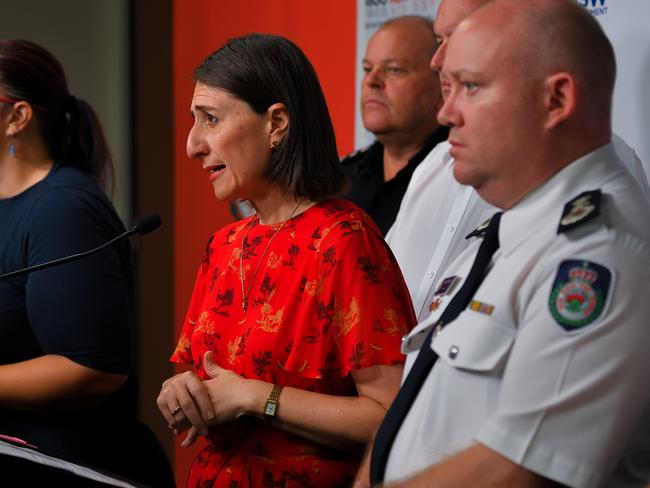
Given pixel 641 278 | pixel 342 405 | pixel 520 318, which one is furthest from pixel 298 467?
pixel 641 278

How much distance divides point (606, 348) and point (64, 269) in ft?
4.27

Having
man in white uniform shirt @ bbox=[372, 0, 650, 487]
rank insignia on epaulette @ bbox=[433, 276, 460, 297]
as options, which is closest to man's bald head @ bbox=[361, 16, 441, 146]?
rank insignia on epaulette @ bbox=[433, 276, 460, 297]

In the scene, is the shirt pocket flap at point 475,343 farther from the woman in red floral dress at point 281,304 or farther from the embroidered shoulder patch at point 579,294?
the woman in red floral dress at point 281,304

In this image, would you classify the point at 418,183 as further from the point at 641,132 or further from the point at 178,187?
the point at 178,187

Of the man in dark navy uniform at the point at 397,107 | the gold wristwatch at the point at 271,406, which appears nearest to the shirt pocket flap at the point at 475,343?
the gold wristwatch at the point at 271,406

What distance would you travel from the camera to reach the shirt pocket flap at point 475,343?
1177 mm

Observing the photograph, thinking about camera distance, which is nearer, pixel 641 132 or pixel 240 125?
pixel 240 125

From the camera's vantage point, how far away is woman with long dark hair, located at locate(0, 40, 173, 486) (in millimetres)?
2031

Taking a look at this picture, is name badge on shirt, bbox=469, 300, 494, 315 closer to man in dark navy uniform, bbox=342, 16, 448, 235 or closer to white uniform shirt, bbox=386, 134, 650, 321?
white uniform shirt, bbox=386, 134, 650, 321

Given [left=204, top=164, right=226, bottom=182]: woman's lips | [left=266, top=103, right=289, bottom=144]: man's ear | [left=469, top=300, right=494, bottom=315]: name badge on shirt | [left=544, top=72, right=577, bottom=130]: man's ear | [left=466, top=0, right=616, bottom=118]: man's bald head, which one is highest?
[left=466, top=0, right=616, bottom=118]: man's bald head

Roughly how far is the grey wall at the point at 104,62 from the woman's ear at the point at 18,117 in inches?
69.1

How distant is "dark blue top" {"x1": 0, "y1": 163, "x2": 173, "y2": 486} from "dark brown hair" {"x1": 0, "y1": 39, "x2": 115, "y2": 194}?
0.15 meters

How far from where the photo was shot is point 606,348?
3.56ft

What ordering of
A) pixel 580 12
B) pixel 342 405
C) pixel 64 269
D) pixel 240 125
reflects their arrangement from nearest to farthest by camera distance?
pixel 580 12 < pixel 342 405 < pixel 240 125 < pixel 64 269
